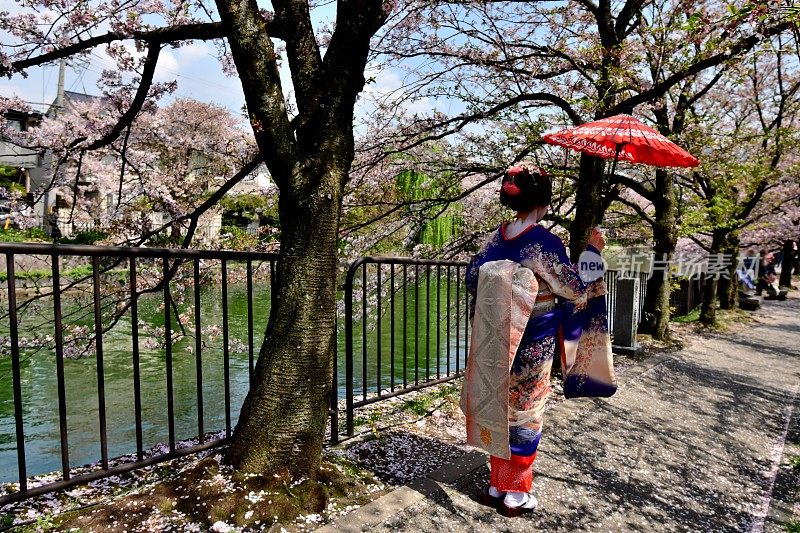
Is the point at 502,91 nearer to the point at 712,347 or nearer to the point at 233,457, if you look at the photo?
the point at 233,457

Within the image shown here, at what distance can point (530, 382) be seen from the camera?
2.90m

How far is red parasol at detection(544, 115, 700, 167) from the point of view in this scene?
398 cm

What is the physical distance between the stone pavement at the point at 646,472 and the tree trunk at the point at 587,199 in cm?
163

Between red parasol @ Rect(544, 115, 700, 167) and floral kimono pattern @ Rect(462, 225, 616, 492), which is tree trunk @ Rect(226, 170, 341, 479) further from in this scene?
red parasol @ Rect(544, 115, 700, 167)

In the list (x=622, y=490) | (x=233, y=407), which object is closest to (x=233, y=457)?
(x=622, y=490)

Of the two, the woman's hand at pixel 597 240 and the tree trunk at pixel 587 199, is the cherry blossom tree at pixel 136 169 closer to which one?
the woman's hand at pixel 597 240

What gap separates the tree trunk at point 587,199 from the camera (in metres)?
5.48

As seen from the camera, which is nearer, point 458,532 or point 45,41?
point 458,532

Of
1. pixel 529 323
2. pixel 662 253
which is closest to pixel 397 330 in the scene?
pixel 662 253

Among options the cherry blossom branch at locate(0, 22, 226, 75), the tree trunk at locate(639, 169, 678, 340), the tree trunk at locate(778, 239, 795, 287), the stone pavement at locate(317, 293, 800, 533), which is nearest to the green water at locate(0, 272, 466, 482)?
the stone pavement at locate(317, 293, 800, 533)

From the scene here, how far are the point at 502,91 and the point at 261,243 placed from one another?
11.8 feet

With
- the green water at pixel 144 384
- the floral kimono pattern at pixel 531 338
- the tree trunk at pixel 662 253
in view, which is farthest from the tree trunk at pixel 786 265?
the floral kimono pattern at pixel 531 338

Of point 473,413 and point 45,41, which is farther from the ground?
point 45,41

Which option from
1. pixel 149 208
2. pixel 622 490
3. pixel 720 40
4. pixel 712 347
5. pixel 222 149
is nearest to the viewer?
pixel 622 490
